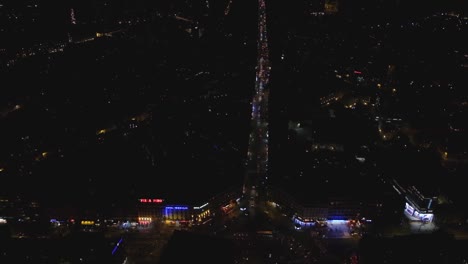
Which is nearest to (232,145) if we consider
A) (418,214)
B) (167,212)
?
(167,212)

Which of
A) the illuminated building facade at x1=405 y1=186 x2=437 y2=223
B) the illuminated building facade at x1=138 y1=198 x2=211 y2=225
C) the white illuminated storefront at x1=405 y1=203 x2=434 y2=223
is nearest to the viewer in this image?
the illuminated building facade at x1=138 y1=198 x2=211 y2=225

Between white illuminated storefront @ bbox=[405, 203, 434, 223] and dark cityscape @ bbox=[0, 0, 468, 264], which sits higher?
dark cityscape @ bbox=[0, 0, 468, 264]

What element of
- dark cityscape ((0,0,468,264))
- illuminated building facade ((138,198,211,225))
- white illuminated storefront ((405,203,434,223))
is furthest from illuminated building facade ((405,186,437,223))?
illuminated building facade ((138,198,211,225))

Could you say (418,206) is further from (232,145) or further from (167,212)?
(167,212)

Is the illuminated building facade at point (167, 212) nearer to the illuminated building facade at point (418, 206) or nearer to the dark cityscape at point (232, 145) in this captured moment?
the dark cityscape at point (232, 145)

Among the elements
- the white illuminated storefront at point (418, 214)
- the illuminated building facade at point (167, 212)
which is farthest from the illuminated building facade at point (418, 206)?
the illuminated building facade at point (167, 212)

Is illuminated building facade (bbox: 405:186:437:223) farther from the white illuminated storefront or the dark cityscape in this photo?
the dark cityscape

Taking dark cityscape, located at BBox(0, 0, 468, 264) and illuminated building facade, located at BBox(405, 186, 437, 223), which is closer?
dark cityscape, located at BBox(0, 0, 468, 264)

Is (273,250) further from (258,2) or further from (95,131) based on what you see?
(258,2)
